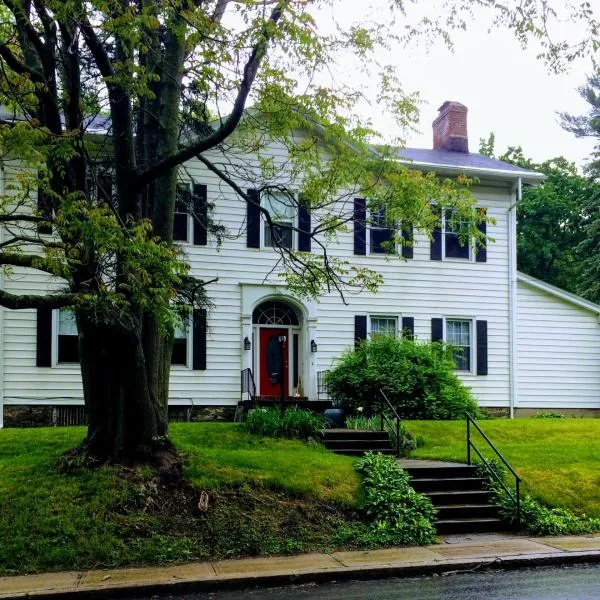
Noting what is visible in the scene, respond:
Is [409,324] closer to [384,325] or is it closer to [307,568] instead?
[384,325]

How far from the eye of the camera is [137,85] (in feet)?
28.0

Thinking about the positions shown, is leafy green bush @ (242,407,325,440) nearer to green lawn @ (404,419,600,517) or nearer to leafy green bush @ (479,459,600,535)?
green lawn @ (404,419,600,517)

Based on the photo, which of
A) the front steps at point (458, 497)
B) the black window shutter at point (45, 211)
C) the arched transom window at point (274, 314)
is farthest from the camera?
the arched transom window at point (274, 314)

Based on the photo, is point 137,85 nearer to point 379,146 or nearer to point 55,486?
point 379,146

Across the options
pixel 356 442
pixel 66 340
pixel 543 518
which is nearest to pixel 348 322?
pixel 356 442

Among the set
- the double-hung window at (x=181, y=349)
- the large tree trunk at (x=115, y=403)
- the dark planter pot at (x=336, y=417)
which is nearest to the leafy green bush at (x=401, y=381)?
the dark planter pot at (x=336, y=417)

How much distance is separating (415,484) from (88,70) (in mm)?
8423

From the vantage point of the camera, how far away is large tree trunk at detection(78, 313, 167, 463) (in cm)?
1009

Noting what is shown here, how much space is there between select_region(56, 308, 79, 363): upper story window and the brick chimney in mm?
13403

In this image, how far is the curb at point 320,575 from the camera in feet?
23.4

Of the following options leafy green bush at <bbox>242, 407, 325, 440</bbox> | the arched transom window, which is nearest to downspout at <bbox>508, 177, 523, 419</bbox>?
the arched transom window

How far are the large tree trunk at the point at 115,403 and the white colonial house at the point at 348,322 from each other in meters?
6.97

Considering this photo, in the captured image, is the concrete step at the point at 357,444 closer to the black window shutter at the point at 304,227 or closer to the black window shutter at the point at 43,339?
the black window shutter at the point at 304,227

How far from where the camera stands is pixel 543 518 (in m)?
9.92
